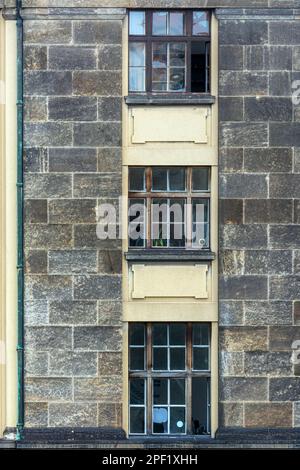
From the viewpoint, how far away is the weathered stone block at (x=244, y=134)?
13969mm

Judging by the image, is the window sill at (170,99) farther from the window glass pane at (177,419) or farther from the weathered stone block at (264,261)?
the window glass pane at (177,419)

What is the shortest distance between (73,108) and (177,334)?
4378 millimetres

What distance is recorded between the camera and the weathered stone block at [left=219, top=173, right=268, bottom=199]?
1399 cm

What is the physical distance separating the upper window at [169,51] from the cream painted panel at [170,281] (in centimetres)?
314

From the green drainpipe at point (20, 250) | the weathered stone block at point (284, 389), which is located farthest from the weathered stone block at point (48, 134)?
the weathered stone block at point (284, 389)

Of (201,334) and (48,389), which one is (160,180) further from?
(48,389)

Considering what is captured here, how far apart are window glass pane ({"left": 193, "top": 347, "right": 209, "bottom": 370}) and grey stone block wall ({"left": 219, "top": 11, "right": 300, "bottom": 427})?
1.11ft

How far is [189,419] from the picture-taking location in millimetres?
14234

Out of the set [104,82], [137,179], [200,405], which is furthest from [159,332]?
[104,82]

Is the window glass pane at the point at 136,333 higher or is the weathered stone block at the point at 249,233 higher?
the weathered stone block at the point at 249,233

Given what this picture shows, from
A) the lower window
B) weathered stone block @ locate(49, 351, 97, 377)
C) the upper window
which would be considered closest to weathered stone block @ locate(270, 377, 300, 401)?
the lower window

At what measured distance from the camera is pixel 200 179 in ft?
46.6

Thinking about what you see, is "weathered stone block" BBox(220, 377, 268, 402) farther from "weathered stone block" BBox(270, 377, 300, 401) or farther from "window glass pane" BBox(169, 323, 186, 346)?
"window glass pane" BBox(169, 323, 186, 346)

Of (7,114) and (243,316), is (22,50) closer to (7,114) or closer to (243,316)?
(7,114)
